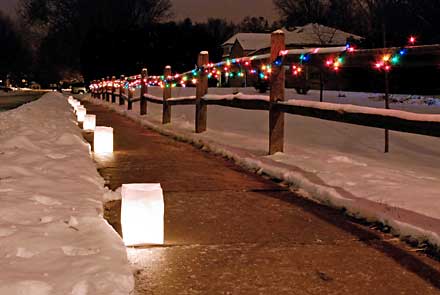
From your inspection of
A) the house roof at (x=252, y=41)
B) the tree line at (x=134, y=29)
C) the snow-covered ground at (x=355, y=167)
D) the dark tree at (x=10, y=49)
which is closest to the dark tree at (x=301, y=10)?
the tree line at (x=134, y=29)

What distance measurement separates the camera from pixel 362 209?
5102 millimetres

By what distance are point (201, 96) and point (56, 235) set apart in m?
8.60

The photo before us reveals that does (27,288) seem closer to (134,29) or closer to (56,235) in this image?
(56,235)

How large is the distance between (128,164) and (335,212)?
377 cm

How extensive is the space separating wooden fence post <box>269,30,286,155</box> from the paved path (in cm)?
187

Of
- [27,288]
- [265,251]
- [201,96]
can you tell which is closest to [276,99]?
[201,96]

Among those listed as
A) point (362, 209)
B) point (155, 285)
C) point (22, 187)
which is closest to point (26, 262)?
point (155, 285)

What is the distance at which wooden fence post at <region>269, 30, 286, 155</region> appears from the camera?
852 centimetres

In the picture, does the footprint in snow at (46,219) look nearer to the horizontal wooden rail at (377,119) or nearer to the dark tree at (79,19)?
the horizontal wooden rail at (377,119)

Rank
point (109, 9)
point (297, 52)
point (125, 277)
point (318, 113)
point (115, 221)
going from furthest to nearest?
point (109, 9) < point (297, 52) < point (318, 113) < point (115, 221) < point (125, 277)

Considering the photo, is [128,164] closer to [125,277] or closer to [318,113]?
[318,113]

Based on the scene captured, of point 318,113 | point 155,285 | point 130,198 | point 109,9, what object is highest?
point 109,9

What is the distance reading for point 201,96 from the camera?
40.9 ft

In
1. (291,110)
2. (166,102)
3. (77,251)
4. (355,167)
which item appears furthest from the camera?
(166,102)
